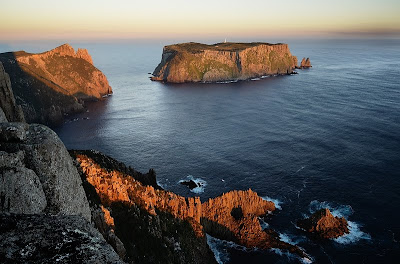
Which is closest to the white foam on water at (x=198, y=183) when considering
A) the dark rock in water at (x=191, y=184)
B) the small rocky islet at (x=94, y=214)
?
the dark rock in water at (x=191, y=184)

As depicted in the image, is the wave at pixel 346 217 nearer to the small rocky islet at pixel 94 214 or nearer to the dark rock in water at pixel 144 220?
the small rocky islet at pixel 94 214

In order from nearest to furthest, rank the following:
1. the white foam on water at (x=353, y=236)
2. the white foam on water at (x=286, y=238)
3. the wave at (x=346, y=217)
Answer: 1. the white foam on water at (x=353, y=236)
2. the wave at (x=346, y=217)
3. the white foam on water at (x=286, y=238)

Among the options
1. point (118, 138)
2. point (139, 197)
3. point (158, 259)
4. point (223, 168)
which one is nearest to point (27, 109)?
point (118, 138)

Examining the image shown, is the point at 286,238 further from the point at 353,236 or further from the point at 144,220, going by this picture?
the point at 144,220

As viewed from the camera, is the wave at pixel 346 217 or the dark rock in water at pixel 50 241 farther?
the wave at pixel 346 217

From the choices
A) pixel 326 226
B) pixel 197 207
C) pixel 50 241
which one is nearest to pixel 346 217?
pixel 326 226

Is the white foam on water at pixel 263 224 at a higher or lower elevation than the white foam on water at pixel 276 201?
lower

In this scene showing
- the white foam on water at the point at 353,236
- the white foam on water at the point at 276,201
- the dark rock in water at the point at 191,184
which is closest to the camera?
the white foam on water at the point at 353,236
